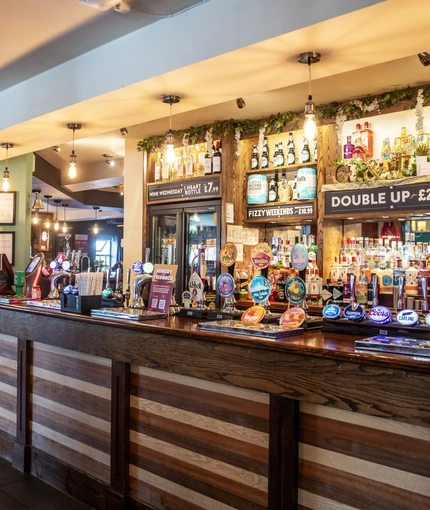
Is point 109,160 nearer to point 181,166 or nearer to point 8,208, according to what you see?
point 8,208

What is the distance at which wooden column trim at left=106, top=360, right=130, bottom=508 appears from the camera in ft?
8.62

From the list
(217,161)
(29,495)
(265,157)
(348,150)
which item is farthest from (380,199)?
(29,495)

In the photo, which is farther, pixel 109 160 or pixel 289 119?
pixel 109 160

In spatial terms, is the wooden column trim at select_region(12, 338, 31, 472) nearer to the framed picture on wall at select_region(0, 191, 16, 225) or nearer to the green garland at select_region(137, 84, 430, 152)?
the green garland at select_region(137, 84, 430, 152)

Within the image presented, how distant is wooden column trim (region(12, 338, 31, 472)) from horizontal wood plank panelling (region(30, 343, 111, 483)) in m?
0.04

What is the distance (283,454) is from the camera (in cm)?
199

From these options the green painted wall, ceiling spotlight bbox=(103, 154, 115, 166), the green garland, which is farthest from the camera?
ceiling spotlight bbox=(103, 154, 115, 166)

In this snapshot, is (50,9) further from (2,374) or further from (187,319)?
(2,374)

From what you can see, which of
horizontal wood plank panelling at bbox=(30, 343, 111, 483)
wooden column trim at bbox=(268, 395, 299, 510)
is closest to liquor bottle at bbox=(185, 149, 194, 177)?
horizontal wood plank panelling at bbox=(30, 343, 111, 483)

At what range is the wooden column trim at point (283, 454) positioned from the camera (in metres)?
1.96

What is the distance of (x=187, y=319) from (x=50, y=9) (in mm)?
1984

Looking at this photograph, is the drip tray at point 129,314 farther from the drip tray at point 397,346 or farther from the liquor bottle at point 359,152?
the liquor bottle at point 359,152

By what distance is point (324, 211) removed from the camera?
446 centimetres

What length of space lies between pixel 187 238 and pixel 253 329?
3400mm
